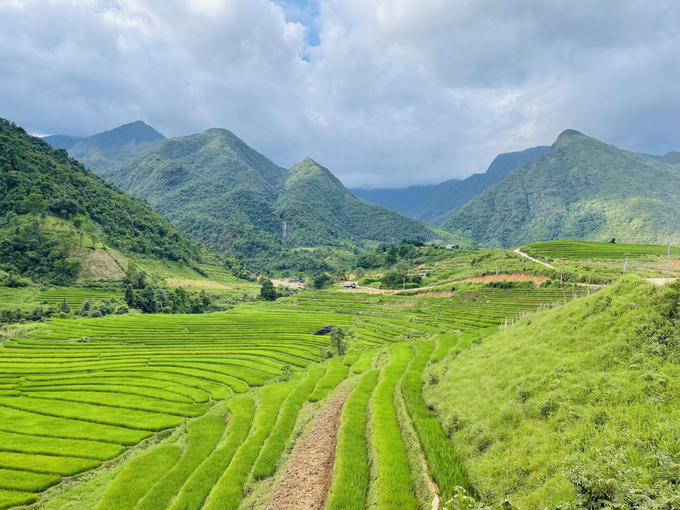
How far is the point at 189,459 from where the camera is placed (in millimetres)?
16672

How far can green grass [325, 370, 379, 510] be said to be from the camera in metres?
10.6

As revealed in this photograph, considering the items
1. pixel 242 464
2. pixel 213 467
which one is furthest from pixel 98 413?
pixel 242 464

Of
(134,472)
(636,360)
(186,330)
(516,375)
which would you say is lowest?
(186,330)

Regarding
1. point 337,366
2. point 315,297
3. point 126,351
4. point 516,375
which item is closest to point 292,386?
point 337,366

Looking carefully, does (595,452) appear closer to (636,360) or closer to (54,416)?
(636,360)

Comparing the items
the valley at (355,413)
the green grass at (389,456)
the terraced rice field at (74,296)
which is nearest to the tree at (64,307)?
the terraced rice field at (74,296)

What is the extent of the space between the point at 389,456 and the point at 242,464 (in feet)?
23.4

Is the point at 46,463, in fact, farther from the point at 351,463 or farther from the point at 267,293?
the point at 267,293

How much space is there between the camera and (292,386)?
1101 inches

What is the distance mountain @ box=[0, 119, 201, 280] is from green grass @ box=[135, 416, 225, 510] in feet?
307

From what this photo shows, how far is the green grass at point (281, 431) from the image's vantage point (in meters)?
14.5

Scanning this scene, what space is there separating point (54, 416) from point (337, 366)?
76.3 feet

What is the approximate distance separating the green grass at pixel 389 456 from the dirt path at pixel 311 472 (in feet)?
6.87

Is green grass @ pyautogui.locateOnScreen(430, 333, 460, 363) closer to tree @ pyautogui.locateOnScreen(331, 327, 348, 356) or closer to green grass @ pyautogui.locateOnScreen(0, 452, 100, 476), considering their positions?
tree @ pyautogui.locateOnScreen(331, 327, 348, 356)
